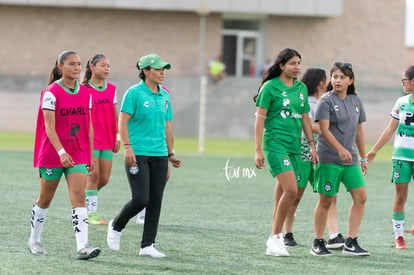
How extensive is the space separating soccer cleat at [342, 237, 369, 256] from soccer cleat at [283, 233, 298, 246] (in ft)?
2.51

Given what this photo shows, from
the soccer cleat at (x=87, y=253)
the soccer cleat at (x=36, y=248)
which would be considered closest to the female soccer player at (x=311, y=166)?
the soccer cleat at (x=87, y=253)

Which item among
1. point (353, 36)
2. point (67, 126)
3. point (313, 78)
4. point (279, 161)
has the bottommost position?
point (279, 161)

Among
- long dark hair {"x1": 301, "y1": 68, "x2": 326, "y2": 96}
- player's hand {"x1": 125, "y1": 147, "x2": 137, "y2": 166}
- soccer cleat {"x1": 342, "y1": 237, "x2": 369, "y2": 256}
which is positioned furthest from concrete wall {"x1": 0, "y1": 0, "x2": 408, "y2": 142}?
player's hand {"x1": 125, "y1": 147, "x2": 137, "y2": 166}

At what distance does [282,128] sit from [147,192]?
4.93ft

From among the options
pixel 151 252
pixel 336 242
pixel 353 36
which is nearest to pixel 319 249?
pixel 336 242

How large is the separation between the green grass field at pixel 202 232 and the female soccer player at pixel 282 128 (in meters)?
0.54

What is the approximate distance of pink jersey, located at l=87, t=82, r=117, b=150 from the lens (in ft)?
37.3

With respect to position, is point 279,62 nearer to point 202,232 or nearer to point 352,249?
point 352,249

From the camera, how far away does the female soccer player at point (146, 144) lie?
8734mm

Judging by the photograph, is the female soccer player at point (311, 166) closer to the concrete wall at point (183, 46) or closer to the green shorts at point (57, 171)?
the green shorts at point (57, 171)

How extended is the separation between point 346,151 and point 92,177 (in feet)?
12.8

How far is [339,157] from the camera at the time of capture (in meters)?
9.19

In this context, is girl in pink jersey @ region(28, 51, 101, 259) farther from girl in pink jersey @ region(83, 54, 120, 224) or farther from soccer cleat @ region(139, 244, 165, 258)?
girl in pink jersey @ region(83, 54, 120, 224)

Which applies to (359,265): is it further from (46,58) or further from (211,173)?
(46,58)
